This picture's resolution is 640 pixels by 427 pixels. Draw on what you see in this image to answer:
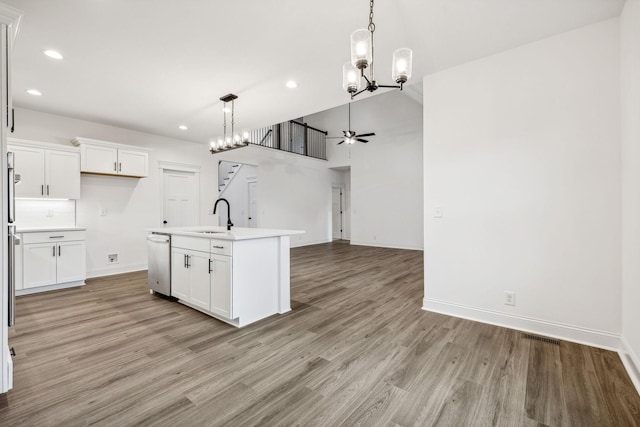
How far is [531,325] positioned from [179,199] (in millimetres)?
6405

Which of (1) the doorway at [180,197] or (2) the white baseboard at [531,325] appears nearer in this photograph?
(2) the white baseboard at [531,325]

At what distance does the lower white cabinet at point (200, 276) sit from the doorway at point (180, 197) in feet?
9.75

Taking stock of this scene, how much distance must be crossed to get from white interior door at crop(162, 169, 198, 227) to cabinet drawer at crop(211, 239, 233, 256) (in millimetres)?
3791

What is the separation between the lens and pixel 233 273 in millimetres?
2727

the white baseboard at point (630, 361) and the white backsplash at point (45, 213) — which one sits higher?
the white backsplash at point (45, 213)

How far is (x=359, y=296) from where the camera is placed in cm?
376

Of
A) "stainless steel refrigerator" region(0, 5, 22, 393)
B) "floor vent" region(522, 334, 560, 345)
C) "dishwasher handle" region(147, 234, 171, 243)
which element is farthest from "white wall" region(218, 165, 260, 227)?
"floor vent" region(522, 334, 560, 345)

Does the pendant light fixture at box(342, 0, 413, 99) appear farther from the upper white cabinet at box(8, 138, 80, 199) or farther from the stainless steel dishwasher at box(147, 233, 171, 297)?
the upper white cabinet at box(8, 138, 80, 199)

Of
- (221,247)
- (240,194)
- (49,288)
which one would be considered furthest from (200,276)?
(240,194)

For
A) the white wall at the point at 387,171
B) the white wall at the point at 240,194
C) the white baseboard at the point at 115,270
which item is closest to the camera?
the white baseboard at the point at 115,270

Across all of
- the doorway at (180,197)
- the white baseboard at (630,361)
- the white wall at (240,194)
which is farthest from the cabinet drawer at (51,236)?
the white baseboard at (630,361)

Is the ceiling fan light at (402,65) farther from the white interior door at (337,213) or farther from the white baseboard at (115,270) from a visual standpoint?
the white interior door at (337,213)

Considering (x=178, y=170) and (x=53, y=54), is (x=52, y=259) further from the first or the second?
(x=53, y=54)

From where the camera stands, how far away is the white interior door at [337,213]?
33.5 feet
